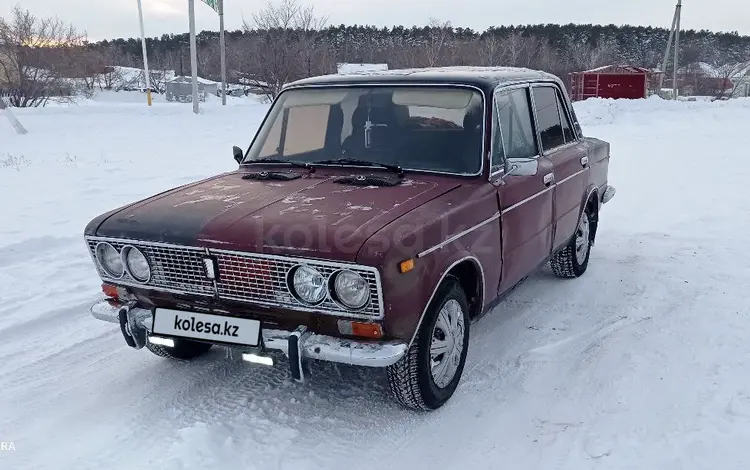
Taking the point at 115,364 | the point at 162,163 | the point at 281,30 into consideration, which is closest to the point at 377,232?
the point at 115,364

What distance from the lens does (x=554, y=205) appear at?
485 centimetres

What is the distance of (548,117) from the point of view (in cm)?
513

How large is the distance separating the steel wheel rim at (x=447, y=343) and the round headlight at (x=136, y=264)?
1633 mm

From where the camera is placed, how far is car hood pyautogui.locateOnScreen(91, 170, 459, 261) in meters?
3.04

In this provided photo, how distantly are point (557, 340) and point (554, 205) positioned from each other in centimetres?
106

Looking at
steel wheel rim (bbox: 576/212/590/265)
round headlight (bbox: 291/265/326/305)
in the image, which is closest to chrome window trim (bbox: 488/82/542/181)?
steel wheel rim (bbox: 576/212/590/265)

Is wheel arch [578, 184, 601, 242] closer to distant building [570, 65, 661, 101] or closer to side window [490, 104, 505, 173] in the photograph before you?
side window [490, 104, 505, 173]

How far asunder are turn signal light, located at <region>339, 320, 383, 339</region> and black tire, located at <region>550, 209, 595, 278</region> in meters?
2.96

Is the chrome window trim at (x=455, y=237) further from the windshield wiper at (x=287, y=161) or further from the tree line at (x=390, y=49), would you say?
the tree line at (x=390, y=49)

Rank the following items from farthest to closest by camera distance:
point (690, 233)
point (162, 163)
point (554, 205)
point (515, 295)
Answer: point (162, 163) < point (690, 233) < point (515, 295) < point (554, 205)

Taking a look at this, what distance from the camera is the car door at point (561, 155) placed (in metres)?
4.93

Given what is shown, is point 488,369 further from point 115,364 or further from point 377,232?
point 115,364

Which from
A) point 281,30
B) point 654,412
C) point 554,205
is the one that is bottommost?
point 654,412

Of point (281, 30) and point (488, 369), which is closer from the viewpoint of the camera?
point (488, 369)
